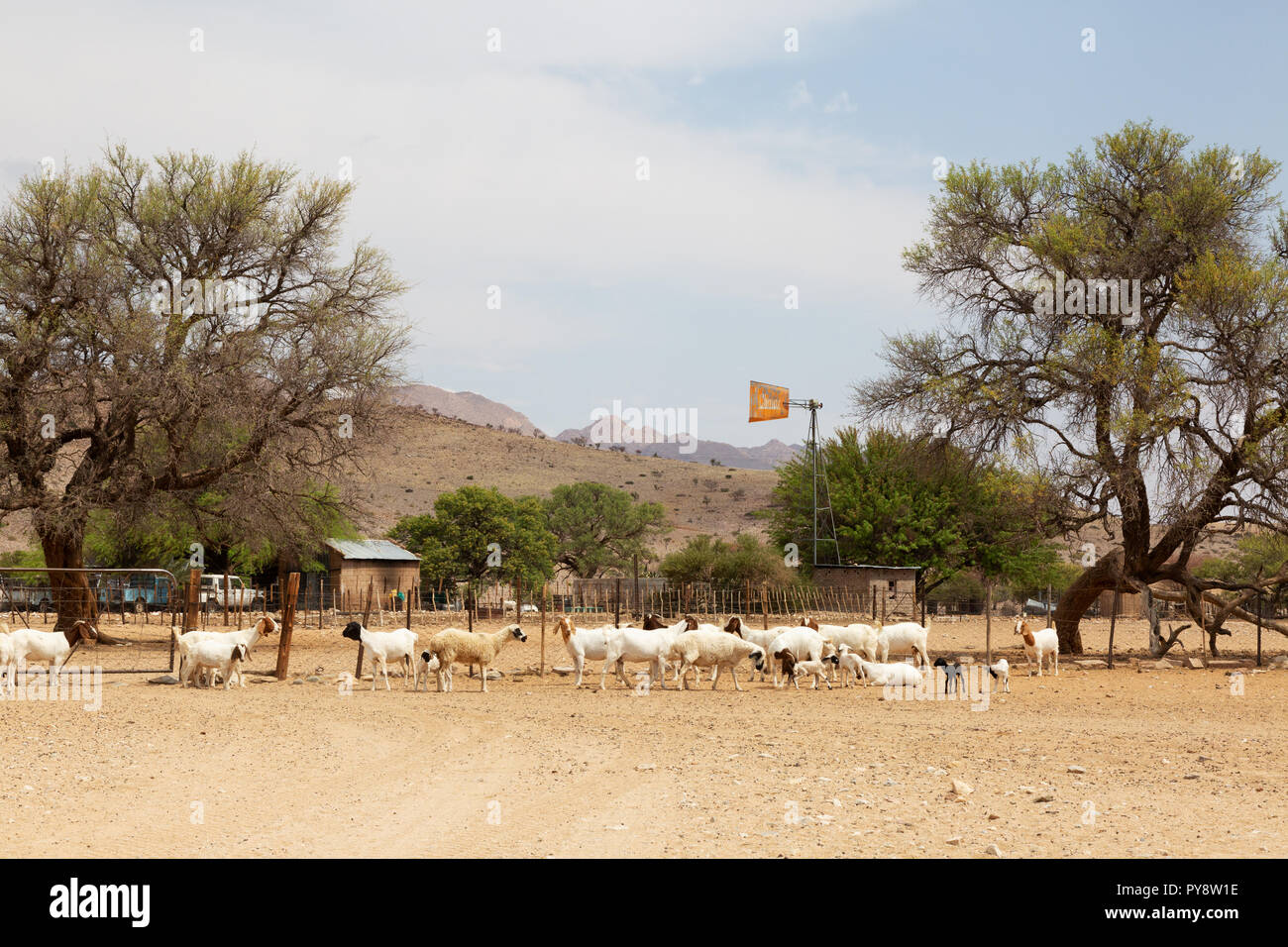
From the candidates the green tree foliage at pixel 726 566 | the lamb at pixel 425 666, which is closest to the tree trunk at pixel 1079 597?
the green tree foliage at pixel 726 566

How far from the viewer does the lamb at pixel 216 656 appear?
18.6 meters

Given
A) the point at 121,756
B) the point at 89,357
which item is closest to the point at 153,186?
the point at 89,357

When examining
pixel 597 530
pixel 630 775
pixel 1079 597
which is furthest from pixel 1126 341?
pixel 597 530

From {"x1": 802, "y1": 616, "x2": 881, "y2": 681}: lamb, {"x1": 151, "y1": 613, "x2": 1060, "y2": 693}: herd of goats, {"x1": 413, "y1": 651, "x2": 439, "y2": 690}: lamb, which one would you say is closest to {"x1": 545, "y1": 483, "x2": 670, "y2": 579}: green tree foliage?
{"x1": 802, "y1": 616, "x2": 881, "y2": 681}: lamb

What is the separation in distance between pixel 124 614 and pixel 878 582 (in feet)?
85.2

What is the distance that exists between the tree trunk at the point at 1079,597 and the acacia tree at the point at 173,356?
19.4m

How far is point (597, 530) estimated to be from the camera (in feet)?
→ 211

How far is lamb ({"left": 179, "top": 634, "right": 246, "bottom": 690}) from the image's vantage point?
61.2 feet

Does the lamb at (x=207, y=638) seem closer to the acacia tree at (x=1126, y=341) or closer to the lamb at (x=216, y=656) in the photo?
the lamb at (x=216, y=656)

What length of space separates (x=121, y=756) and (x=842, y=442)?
42.1 metres

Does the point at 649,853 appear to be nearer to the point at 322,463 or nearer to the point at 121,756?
the point at 121,756

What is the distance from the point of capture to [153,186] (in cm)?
3075

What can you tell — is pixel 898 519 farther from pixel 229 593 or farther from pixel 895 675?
pixel 895 675

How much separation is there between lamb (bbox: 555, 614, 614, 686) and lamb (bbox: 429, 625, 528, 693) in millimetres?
864
